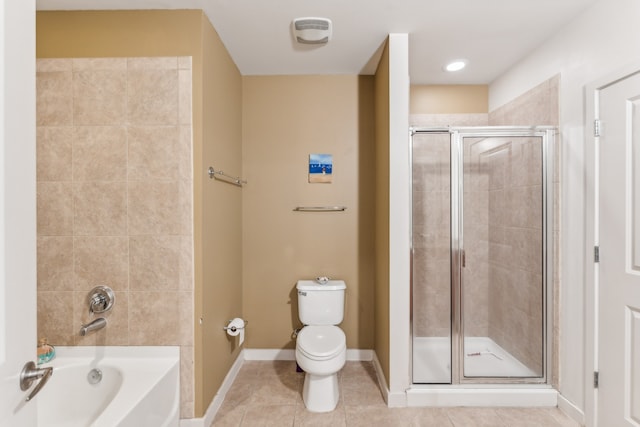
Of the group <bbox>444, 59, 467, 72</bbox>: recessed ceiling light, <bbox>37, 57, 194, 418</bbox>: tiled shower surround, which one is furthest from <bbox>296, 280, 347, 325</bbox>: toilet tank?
<bbox>444, 59, 467, 72</bbox>: recessed ceiling light

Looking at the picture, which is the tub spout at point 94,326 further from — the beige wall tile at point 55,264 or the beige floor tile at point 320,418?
the beige floor tile at point 320,418

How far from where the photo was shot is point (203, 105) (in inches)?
80.4

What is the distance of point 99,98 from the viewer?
2.00m

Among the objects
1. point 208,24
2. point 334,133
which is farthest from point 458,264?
point 208,24

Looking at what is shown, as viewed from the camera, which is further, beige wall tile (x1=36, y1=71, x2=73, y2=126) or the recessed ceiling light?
the recessed ceiling light

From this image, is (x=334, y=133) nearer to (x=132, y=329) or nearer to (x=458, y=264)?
(x=458, y=264)

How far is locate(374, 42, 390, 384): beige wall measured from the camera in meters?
2.45

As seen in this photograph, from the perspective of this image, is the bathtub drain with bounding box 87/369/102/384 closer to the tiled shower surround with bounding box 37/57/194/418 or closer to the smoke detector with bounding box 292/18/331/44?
the tiled shower surround with bounding box 37/57/194/418

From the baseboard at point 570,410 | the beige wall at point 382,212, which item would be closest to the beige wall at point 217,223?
the beige wall at point 382,212

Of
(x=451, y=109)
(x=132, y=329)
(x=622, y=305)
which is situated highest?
(x=451, y=109)

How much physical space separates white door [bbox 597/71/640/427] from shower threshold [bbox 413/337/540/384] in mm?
541

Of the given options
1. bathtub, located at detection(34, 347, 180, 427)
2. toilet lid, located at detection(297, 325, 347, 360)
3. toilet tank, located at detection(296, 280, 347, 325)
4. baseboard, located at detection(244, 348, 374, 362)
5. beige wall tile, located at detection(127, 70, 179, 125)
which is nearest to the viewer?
bathtub, located at detection(34, 347, 180, 427)

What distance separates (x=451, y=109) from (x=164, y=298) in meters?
2.92

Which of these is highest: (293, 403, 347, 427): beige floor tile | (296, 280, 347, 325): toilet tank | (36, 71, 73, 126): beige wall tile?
(36, 71, 73, 126): beige wall tile
